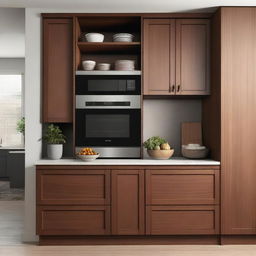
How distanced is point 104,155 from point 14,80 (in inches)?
193

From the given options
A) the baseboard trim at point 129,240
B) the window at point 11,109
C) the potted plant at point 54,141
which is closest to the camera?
the baseboard trim at point 129,240

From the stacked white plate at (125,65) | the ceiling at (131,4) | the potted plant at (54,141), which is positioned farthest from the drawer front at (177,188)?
the ceiling at (131,4)

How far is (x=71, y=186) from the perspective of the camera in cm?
347

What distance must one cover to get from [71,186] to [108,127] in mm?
743

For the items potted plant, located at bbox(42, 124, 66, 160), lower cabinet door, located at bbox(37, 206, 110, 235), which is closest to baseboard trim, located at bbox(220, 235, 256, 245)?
lower cabinet door, located at bbox(37, 206, 110, 235)

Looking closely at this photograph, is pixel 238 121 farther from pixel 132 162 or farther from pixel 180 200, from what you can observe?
pixel 132 162

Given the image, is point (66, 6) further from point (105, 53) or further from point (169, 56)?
point (169, 56)

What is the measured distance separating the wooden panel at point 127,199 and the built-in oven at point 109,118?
0.37 m

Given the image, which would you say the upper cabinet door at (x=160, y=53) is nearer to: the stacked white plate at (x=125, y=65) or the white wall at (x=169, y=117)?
the stacked white plate at (x=125, y=65)

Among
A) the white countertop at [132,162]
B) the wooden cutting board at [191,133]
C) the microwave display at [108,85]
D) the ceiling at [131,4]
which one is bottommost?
the white countertop at [132,162]

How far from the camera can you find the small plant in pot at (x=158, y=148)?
12.1 feet

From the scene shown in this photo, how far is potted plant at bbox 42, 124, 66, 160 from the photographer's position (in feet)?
12.0

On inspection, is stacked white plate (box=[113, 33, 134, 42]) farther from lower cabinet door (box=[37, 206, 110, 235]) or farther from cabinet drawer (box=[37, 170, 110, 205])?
lower cabinet door (box=[37, 206, 110, 235])

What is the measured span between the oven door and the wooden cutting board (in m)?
0.55
